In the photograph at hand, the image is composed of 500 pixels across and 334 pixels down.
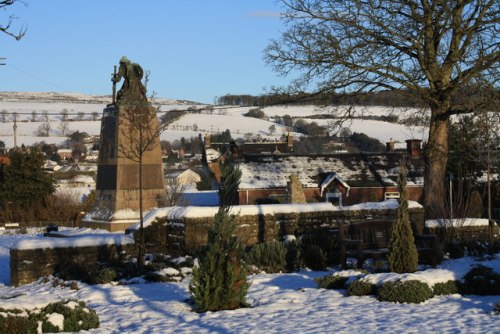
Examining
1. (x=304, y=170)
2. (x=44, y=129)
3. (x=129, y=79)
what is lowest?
(x=304, y=170)

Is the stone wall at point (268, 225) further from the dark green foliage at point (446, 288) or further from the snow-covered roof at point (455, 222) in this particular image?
the dark green foliage at point (446, 288)

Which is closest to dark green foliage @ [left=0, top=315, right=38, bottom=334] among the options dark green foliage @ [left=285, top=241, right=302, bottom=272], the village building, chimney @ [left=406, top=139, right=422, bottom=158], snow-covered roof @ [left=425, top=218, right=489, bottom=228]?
dark green foliage @ [left=285, top=241, right=302, bottom=272]

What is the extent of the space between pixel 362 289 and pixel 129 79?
12033 millimetres

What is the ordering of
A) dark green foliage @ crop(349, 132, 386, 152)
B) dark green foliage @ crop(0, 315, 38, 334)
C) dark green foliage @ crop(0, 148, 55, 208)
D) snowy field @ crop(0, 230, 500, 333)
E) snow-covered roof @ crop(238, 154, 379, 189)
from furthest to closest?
dark green foliage @ crop(349, 132, 386, 152) < snow-covered roof @ crop(238, 154, 379, 189) < dark green foliage @ crop(0, 148, 55, 208) < snowy field @ crop(0, 230, 500, 333) < dark green foliage @ crop(0, 315, 38, 334)

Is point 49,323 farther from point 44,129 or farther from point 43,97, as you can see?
point 43,97

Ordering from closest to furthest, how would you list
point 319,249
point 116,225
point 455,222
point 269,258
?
1. point 269,258
2. point 319,249
3. point 455,222
4. point 116,225

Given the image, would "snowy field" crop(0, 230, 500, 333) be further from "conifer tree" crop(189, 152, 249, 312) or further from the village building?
the village building

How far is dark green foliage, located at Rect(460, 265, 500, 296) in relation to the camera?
1150 cm

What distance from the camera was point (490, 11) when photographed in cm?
1894

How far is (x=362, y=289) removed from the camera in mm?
11641

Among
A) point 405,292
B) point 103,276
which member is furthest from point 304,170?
point 405,292

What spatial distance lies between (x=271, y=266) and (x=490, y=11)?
9.58 metres

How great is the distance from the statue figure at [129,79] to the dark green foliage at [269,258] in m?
8.06

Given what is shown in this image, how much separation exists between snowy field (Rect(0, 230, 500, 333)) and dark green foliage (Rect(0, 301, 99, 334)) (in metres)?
0.17
